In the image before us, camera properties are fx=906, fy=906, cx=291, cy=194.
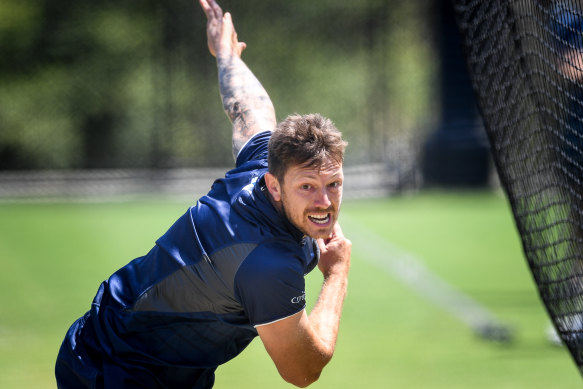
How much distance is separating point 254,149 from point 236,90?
46 cm

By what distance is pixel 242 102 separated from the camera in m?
3.97

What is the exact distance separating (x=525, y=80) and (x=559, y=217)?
750 millimetres

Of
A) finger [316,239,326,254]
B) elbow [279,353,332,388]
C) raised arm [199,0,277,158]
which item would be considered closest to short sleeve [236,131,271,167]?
raised arm [199,0,277,158]

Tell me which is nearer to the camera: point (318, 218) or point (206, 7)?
point (318, 218)

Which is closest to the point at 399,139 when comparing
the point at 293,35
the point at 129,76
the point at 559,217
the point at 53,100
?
the point at 293,35

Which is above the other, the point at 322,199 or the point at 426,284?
the point at 322,199

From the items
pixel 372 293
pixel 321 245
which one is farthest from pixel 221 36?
pixel 372 293

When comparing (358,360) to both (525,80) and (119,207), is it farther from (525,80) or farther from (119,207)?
(119,207)

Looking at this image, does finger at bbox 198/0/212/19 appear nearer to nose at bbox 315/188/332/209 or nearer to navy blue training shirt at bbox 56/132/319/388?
navy blue training shirt at bbox 56/132/319/388

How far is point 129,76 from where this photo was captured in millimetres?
16250

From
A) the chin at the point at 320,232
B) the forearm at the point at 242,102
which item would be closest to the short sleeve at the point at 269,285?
the chin at the point at 320,232

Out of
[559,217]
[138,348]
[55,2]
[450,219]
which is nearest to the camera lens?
[138,348]

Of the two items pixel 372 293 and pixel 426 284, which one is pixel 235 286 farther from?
pixel 426 284

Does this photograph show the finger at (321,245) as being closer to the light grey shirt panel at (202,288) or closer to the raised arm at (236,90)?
the light grey shirt panel at (202,288)
